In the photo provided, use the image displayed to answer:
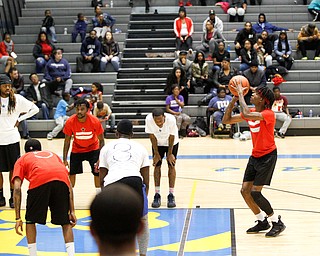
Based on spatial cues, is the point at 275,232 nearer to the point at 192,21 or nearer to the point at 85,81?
the point at 85,81

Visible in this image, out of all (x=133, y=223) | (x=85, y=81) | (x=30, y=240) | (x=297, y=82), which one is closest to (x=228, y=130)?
(x=297, y=82)

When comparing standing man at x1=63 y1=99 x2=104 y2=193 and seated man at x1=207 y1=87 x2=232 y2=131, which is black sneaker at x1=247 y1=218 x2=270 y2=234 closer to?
standing man at x1=63 y1=99 x2=104 y2=193

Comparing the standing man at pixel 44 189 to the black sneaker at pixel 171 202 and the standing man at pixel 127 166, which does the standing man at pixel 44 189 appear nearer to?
the standing man at pixel 127 166

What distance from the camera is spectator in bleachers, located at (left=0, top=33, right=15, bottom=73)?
1961cm

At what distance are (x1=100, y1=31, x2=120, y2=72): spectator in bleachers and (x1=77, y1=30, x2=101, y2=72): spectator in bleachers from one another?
166 millimetres

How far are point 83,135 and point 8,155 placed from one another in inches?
44.6

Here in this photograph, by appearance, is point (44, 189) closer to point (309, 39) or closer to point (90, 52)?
point (90, 52)

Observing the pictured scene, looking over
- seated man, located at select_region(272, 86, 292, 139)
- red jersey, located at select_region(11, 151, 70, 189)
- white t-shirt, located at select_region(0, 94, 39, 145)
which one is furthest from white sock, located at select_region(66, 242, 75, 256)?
seated man, located at select_region(272, 86, 292, 139)

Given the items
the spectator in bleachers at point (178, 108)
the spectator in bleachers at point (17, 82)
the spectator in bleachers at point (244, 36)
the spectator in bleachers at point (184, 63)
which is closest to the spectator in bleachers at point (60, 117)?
the spectator in bleachers at point (17, 82)

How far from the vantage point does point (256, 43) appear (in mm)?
19812

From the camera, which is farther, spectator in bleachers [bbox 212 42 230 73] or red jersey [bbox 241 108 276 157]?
spectator in bleachers [bbox 212 42 230 73]

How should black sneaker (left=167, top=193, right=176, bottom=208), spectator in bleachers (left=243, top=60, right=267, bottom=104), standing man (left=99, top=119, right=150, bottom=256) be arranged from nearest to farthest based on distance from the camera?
standing man (left=99, top=119, right=150, bottom=256) → black sneaker (left=167, top=193, right=176, bottom=208) → spectator in bleachers (left=243, top=60, right=267, bottom=104)

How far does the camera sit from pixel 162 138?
9.72m

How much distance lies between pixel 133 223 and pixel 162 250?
541cm
